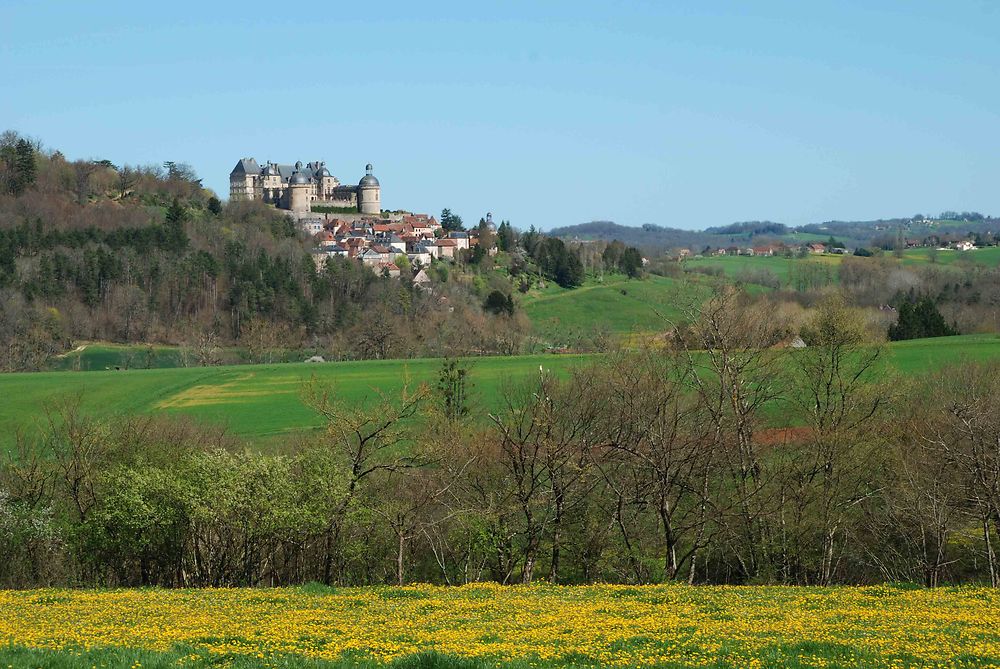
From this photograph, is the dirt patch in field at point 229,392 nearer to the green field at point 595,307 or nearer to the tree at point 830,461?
the tree at point 830,461

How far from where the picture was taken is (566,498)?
31.7 m

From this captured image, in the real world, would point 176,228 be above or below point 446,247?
above

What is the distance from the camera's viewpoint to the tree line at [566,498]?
28953mm

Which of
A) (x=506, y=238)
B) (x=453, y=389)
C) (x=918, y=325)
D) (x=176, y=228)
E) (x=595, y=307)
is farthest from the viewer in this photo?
(x=506, y=238)

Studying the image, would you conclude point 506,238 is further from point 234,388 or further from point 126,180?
point 234,388

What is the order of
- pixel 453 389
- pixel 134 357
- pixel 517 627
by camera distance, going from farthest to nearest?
pixel 134 357
pixel 453 389
pixel 517 627

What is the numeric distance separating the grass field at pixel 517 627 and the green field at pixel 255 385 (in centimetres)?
3902

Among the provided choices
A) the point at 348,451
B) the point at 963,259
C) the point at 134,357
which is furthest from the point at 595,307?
the point at 348,451

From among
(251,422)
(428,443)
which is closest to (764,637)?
(428,443)

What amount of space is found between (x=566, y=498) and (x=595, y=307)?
375ft

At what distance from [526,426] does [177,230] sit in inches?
4735

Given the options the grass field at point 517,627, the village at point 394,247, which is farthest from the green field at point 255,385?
the village at point 394,247

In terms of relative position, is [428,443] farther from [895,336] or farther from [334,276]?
[334,276]

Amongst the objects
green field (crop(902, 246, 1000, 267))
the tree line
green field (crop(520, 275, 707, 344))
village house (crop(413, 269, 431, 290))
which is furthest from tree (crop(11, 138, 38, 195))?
green field (crop(902, 246, 1000, 267))
